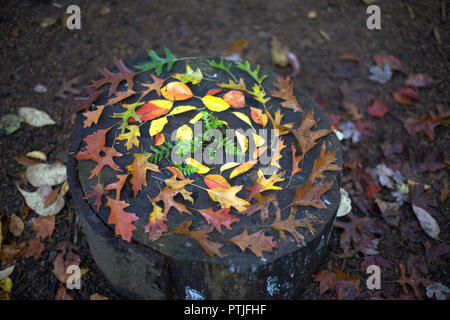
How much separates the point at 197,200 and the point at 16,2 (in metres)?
3.04

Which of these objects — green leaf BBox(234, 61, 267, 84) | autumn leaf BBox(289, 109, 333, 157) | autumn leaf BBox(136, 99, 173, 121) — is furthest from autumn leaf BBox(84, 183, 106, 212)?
green leaf BBox(234, 61, 267, 84)

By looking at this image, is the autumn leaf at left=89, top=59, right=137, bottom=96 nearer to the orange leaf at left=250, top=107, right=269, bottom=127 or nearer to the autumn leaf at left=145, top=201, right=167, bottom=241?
the orange leaf at left=250, top=107, right=269, bottom=127

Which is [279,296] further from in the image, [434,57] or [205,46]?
[434,57]

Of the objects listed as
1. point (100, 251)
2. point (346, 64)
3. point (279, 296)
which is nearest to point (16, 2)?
point (100, 251)

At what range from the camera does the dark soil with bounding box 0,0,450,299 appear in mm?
2463

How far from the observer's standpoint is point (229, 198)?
185 centimetres

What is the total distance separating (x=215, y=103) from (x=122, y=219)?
902 mm

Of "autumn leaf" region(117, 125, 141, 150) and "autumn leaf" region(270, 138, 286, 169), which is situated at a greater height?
"autumn leaf" region(117, 125, 141, 150)

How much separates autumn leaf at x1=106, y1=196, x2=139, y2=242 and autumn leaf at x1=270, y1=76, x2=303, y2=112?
1.12m

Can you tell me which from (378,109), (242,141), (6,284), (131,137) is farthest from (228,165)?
(378,109)

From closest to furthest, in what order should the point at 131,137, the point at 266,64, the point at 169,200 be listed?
the point at 169,200
the point at 131,137
the point at 266,64

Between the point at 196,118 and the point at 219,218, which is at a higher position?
the point at 196,118

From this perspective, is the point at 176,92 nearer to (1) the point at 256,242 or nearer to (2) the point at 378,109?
(1) the point at 256,242

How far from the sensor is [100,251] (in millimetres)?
1988
